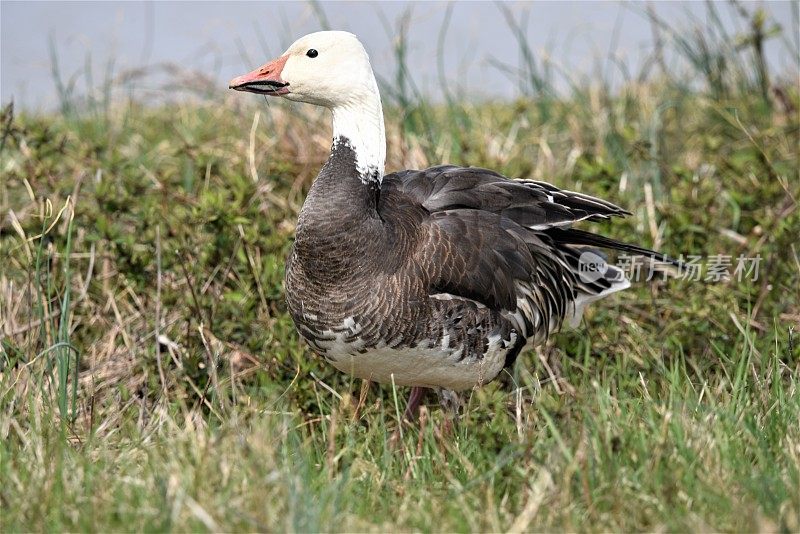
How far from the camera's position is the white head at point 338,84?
4156 mm

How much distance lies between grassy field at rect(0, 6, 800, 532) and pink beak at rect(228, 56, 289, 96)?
2.85ft

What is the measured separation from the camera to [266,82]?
13.9ft

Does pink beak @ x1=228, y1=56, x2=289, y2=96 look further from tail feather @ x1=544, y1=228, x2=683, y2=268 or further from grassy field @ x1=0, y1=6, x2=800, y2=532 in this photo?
tail feather @ x1=544, y1=228, x2=683, y2=268

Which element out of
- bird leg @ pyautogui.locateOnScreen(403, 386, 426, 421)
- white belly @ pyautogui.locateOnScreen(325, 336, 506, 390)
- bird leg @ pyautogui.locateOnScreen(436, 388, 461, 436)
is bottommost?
bird leg @ pyautogui.locateOnScreen(403, 386, 426, 421)

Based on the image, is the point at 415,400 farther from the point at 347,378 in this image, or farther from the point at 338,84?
the point at 338,84

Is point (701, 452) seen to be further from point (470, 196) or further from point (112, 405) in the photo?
point (112, 405)

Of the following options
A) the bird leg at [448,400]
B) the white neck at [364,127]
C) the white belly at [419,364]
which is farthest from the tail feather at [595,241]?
the white neck at [364,127]

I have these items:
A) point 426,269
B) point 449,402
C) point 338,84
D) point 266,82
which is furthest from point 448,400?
point 266,82

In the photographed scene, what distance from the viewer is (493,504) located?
3.03m

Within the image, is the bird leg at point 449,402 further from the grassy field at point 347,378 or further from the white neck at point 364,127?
the white neck at point 364,127

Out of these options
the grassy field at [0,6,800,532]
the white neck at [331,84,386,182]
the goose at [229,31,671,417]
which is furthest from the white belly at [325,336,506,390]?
the white neck at [331,84,386,182]

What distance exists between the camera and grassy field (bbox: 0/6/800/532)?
3.05 meters

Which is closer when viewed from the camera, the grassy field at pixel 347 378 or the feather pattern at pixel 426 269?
the grassy field at pixel 347 378

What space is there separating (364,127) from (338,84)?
0.20 m
